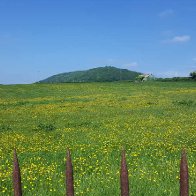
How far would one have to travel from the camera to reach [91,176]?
35.9 feet

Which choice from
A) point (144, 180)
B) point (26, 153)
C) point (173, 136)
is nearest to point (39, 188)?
point (144, 180)

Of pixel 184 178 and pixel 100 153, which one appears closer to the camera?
pixel 184 178

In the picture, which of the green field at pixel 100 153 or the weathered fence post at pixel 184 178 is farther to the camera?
the green field at pixel 100 153

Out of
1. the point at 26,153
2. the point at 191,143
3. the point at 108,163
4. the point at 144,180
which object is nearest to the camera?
the point at 144,180

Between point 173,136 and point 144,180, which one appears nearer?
point 144,180

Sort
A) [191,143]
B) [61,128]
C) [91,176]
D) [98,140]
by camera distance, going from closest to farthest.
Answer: [91,176]
[191,143]
[98,140]
[61,128]

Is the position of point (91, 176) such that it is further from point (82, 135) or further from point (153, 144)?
point (82, 135)

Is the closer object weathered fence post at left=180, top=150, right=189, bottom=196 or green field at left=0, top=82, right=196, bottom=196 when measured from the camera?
weathered fence post at left=180, top=150, right=189, bottom=196

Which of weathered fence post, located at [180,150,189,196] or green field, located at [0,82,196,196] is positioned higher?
weathered fence post, located at [180,150,189,196]

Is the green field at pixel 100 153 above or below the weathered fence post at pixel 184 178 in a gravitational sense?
below

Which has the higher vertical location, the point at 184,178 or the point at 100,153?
the point at 184,178

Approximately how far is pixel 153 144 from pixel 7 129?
10.7 m

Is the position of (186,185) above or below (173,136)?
above

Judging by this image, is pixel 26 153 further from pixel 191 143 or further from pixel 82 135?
pixel 191 143
